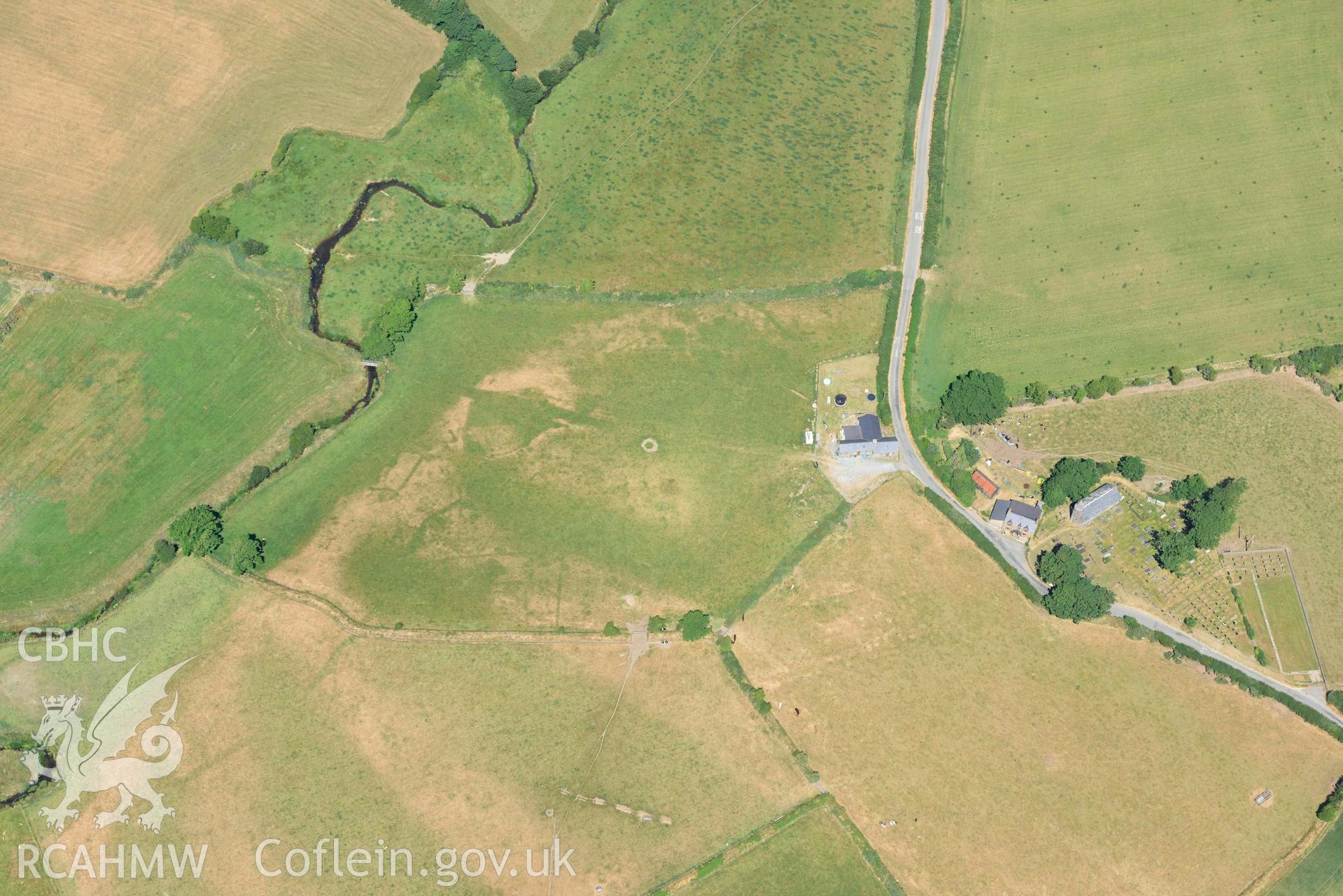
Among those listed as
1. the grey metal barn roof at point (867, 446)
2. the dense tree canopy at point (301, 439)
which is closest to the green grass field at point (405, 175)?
the dense tree canopy at point (301, 439)

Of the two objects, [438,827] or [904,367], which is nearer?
[438,827]

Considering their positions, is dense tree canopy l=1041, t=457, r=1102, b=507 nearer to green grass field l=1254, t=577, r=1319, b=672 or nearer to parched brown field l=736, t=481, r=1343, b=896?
parched brown field l=736, t=481, r=1343, b=896

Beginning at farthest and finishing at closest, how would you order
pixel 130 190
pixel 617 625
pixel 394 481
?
1. pixel 130 190
2. pixel 394 481
3. pixel 617 625

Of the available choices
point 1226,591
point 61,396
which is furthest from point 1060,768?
point 61,396

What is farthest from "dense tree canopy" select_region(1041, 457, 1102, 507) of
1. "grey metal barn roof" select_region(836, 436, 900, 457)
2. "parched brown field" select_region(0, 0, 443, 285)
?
"parched brown field" select_region(0, 0, 443, 285)

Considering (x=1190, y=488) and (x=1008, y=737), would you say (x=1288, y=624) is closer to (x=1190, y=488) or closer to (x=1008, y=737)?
(x=1190, y=488)

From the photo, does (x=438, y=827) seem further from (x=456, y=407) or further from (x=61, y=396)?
(x=61, y=396)
